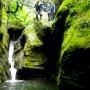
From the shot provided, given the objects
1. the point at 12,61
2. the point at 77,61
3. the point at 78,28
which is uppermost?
the point at 78,28

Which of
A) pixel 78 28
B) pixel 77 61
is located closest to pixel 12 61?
pixel 78 28

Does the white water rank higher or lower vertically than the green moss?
lower

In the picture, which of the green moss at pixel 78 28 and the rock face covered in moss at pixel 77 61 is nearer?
the rock face covered in moss at pixel 77 61

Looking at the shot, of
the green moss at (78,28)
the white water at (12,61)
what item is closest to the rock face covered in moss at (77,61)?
the green moss at (78,28)

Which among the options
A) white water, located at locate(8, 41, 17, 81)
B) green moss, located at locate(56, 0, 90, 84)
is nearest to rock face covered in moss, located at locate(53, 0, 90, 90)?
green moss, located at locate(56, 0, 90, 84)

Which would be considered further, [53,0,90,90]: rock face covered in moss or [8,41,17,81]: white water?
[8,41,17,81]: white water

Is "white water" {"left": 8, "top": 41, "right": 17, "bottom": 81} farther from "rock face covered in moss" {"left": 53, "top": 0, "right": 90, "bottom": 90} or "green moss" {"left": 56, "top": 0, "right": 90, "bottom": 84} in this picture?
"rock face covered in moss" {"left": 53, "top": 0, "right": 90, "bottom": 90}

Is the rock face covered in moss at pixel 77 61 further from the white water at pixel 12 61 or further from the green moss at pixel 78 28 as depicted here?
the white water at pixel 12 61

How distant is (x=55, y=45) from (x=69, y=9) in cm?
605

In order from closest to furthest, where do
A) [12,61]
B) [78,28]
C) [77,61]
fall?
[77,61] → [78,28] → [12,61]

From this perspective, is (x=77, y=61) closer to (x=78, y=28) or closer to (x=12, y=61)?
(x=78, y=28)

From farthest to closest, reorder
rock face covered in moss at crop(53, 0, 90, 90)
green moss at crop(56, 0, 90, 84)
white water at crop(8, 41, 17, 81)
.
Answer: white water at crop(8, 41, 17, 81) → green moss at crop(56, 0, 90, 84) → rock face covered in moss at crop(53, 0, 90, 90)

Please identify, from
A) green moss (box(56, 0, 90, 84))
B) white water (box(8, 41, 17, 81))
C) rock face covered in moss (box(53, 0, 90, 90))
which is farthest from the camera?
white water (box(8, 41, 17, 81))

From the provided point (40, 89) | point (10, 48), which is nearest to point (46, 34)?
point (10, 48)
